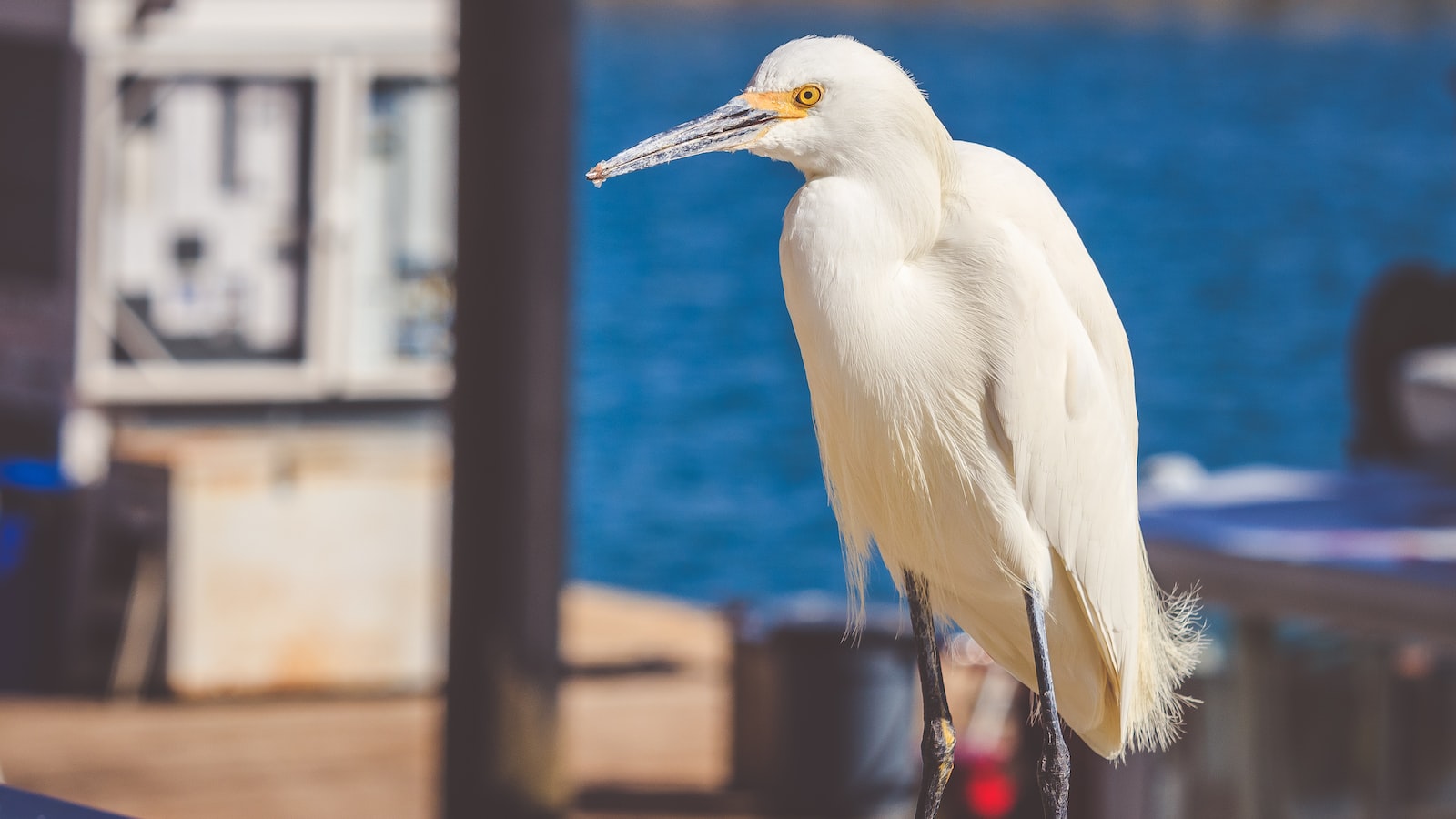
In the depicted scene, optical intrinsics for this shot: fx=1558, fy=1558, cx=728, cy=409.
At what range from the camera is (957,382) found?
3.56 ft

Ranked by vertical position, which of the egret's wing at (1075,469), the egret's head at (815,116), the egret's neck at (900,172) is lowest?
the egret's wing at (1075,469)

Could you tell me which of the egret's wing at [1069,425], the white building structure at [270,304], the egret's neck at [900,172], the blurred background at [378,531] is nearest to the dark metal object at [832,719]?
the blurred background at [378,531]

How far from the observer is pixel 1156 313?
82.8 ft

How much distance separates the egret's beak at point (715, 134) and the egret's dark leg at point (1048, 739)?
41cm

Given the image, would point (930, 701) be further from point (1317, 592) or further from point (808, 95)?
point (1317, 592)

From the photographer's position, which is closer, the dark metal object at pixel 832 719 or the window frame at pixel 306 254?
the dark metal object at pixel 832 719

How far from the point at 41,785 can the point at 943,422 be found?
4481 millimetres

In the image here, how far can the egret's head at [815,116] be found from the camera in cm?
98

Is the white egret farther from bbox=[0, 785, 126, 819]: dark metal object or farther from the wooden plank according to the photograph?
the wooden plank

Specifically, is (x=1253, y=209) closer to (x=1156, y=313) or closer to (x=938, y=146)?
(x=1156, y=313)

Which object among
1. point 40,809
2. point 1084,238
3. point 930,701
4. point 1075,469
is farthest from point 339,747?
point 1084,238

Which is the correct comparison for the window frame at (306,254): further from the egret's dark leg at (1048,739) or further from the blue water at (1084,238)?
the egret's dark leg at (1048,739)

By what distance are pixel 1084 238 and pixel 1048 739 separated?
11.8 meters

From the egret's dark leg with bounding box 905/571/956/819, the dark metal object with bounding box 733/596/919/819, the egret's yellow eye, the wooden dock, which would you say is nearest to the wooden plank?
the dark metal object with bounding box 733/596/919/819
